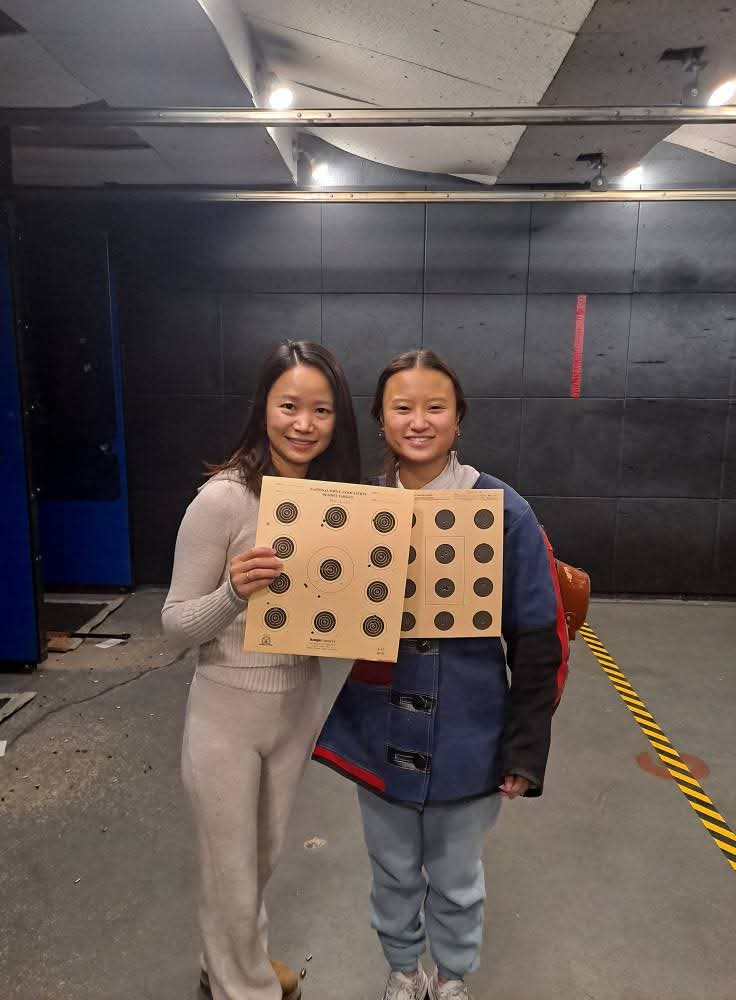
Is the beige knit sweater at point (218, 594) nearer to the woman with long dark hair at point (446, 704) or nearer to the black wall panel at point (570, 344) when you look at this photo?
the woman with long dark hair at point (446, 704)

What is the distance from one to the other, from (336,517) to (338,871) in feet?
5.44

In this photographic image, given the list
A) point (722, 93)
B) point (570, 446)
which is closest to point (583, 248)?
point (570, 446)

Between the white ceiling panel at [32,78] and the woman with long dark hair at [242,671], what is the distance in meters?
2.67

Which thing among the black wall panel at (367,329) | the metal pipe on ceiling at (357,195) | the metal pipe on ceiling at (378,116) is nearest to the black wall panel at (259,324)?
the black wall panel at (367,329)

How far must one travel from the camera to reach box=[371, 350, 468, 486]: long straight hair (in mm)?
1385

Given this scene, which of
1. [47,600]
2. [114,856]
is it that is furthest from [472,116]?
[47,600]

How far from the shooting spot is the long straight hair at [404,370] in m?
1.38

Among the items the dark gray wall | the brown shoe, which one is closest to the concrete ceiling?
the dark gray wall

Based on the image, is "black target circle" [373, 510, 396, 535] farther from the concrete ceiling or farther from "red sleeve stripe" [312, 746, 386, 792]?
the concrete ceiling

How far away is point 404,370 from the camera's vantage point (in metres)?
1.39

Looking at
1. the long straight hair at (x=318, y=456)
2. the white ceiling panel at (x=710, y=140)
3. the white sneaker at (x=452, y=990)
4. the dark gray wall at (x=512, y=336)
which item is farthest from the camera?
the dark gray wall at (x=512, y=336)

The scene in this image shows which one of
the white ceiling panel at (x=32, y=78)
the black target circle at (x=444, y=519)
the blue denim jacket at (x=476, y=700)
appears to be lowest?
the blue denim jacket at (x=476, y=700)

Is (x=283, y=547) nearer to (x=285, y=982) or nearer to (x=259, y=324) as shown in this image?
(x=285, y=982)

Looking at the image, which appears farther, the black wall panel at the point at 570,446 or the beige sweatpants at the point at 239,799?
the black wall panel at the point at 570,446
